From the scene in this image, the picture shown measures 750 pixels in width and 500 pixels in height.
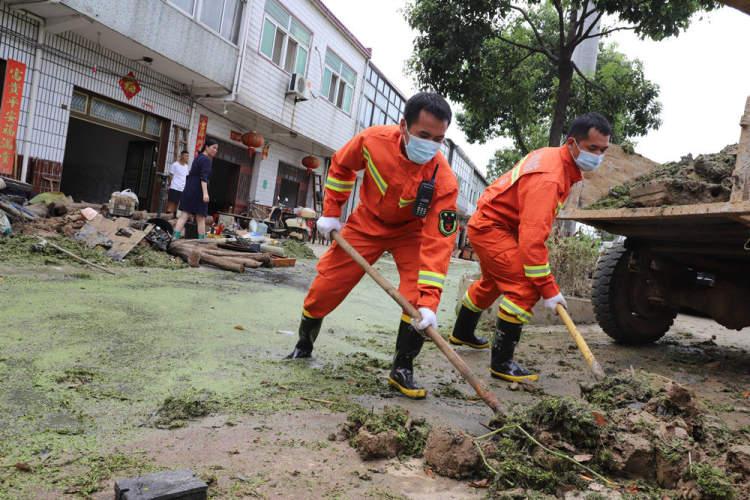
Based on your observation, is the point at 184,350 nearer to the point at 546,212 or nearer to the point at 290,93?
the point at 546,212

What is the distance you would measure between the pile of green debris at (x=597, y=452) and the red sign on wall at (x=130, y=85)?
9.84m

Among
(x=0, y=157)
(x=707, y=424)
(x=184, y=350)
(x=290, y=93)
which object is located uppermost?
(x=290, y=93)

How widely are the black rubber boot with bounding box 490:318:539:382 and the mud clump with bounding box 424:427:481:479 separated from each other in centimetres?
155

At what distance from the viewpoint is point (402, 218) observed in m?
3.09

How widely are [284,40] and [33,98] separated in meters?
6.78

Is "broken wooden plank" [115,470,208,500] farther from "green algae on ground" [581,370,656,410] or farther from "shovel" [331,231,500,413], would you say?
"green algae on ground" [581,370,656,410]

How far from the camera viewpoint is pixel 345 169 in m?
3.21

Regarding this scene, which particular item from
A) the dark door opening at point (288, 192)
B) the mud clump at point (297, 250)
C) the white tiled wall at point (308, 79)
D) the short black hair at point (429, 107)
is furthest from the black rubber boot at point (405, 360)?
the dark door opening at point (288, 192)

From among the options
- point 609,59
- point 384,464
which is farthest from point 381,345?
point 609,59

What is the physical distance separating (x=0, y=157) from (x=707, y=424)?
923 centimetres

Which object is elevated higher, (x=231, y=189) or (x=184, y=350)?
(x=231, y=189)

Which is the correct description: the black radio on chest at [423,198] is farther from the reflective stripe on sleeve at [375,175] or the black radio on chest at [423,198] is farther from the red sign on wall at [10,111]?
the red sign on wall at [10,111]

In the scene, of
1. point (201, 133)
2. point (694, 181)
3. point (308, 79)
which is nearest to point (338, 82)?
point (308, 79)

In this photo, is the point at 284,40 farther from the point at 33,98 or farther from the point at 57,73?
the point at 33,98
